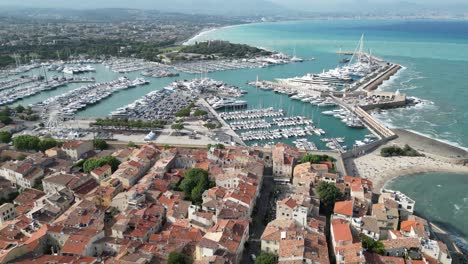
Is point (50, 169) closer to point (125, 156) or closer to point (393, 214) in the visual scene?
point (125, 156)

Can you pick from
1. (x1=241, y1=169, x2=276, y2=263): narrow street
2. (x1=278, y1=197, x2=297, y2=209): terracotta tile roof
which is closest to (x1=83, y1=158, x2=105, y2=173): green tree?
(x1=241, y1=169, x2=276, y2=263): narrow street

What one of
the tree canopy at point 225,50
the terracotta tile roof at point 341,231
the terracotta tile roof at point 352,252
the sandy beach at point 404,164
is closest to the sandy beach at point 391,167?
the sandy beach at point 404,164

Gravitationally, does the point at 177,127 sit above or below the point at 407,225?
below

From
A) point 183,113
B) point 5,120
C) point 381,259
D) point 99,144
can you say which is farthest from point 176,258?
point 5,120

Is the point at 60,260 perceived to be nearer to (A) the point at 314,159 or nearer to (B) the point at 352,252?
(B) the point at 352,252

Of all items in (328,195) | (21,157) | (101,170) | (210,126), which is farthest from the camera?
(210,126)

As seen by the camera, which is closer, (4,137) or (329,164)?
(329,164)

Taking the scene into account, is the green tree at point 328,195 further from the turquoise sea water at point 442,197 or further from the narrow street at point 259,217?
the turquoise sea water at point 442,197
